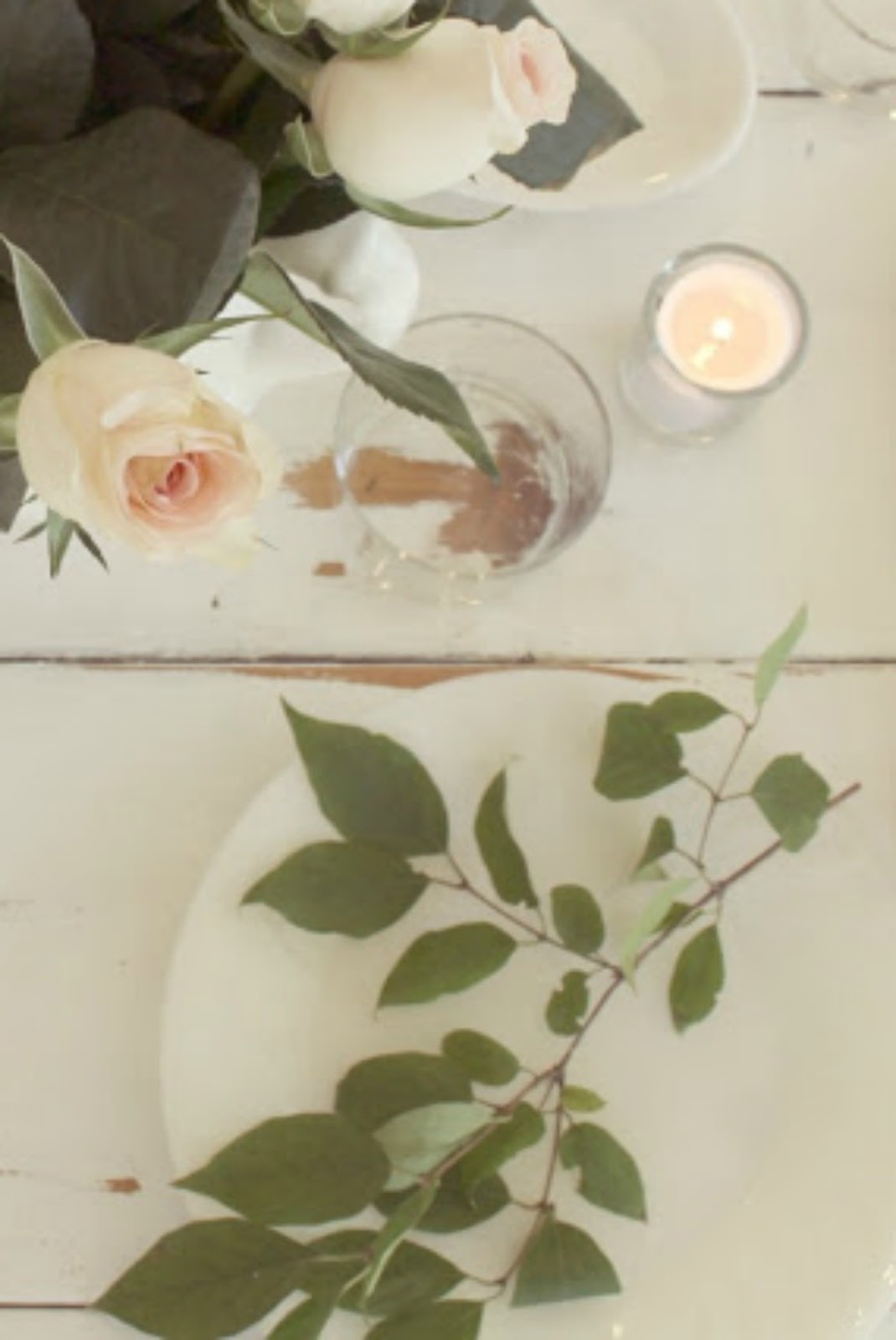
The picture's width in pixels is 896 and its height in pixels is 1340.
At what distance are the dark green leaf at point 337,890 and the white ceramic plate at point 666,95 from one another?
0.23 meters

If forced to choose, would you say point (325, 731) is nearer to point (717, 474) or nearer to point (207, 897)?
point (207, 897)

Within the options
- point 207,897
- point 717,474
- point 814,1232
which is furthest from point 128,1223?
point 717,474

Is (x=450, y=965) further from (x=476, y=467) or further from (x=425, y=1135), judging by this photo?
(x=476, y=467)

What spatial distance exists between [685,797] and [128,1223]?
0.22 metres

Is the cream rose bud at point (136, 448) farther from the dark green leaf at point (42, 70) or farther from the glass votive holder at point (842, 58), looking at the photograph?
the glass votive holder at point (842, 58)

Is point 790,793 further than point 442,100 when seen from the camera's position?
Yes

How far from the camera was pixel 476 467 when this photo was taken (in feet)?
1.91

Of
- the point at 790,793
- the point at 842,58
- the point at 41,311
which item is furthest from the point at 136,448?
the point at 842,58

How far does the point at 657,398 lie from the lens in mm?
573

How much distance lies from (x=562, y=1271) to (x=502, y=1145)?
43 millimetres

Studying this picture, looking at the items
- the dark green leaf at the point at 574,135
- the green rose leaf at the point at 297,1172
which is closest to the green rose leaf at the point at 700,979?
the green rose leaf at the point at 297,1172

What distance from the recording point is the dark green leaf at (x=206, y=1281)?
0.47m

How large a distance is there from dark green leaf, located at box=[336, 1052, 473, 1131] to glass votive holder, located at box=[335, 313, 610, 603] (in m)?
0.16

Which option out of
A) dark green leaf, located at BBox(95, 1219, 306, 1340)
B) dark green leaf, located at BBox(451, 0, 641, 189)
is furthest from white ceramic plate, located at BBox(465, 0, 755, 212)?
dark green leaf, located at BBox(95, 1219, 306, 1340)
